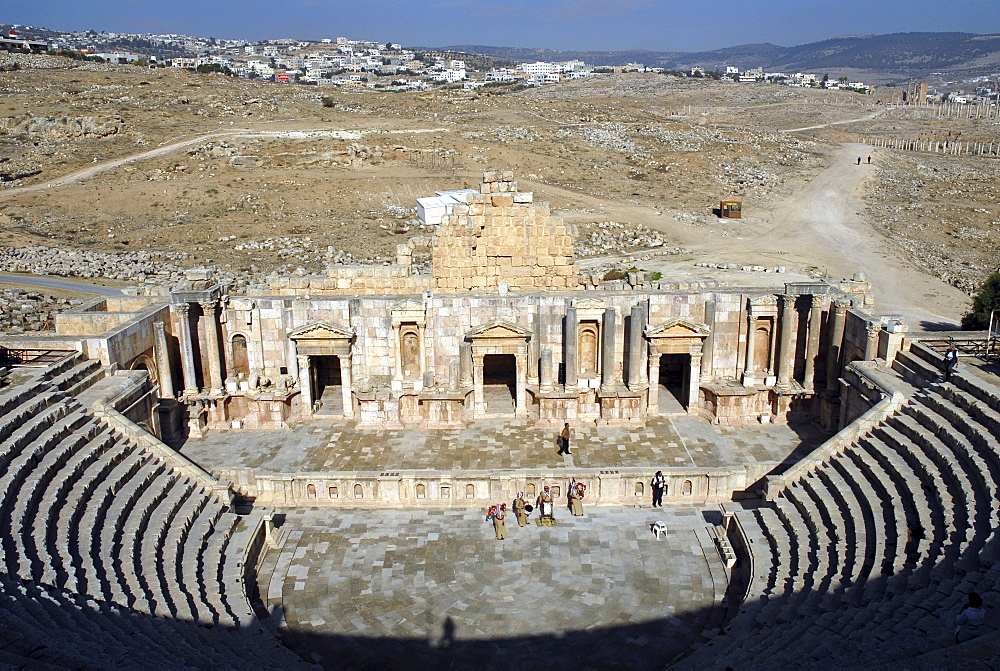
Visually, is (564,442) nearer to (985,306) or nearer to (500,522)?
(500,522)

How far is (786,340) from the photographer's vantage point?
2216 cm

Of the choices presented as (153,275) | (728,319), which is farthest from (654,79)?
(728,319)

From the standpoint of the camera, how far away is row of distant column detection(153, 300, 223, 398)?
2158 cm

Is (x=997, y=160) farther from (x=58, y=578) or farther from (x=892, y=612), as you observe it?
(x=58, y=578)

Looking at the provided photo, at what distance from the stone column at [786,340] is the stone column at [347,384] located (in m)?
12.4

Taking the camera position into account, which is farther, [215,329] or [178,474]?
[215,329]

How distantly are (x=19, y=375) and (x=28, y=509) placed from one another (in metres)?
6.04

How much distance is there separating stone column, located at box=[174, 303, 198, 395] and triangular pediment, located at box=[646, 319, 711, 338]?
1302 cm

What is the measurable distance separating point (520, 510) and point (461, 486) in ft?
5.09

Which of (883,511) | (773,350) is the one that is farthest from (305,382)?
(883,511)

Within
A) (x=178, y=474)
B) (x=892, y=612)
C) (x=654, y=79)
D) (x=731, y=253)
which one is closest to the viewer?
(x=892, y=612)

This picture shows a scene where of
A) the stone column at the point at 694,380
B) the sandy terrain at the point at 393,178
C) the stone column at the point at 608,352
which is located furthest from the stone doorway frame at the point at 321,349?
the sandy terrain at the point at 393,178

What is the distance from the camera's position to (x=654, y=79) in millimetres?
178625

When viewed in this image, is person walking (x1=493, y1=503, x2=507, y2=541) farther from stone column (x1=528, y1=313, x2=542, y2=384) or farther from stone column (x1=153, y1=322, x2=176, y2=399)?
stone column (x1=153, y1=322, x2=176, y2=399)
